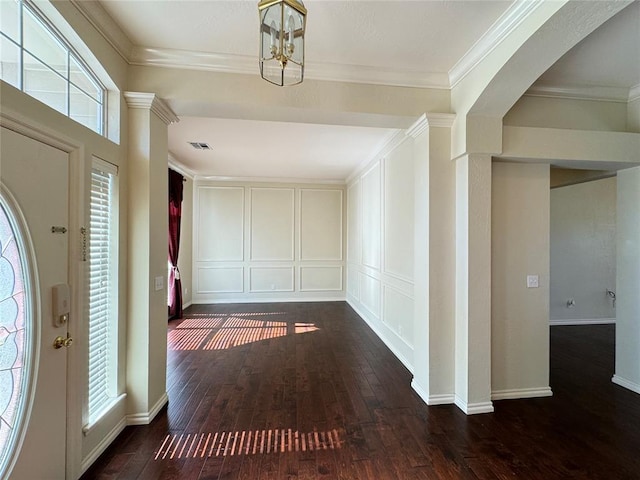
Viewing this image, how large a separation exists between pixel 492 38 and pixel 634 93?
188cm

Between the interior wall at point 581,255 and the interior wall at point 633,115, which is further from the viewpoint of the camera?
the interior wall at point 581,255

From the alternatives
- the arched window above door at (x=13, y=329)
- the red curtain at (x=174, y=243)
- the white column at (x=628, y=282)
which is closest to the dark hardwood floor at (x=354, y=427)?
the white column at (x=628, y=282)

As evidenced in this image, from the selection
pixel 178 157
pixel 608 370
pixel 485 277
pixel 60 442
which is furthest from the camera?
pixel 178 157

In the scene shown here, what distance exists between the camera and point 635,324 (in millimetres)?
2811

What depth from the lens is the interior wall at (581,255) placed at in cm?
485

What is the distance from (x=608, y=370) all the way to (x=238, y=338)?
4.58m

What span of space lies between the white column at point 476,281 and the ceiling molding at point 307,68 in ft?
2.62

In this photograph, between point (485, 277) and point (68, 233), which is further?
point (485, 277)

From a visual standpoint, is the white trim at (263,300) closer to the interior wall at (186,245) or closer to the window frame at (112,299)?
the interior wall at (186,245)

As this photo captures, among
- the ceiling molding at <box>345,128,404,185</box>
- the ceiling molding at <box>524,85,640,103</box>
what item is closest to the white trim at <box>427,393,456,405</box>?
the ceiling molding at <box>345,128,404,185</box>

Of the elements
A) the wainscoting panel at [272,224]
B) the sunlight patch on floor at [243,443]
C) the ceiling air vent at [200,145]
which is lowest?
the sunlight patch on floor at [243,443]

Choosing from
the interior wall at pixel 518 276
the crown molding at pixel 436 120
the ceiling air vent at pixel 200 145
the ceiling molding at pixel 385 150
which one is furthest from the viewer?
the ceiling air vent at pixel 200 145

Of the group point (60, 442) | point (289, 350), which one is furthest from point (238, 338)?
point (60, 442)

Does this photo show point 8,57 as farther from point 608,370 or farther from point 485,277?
point 608,370
